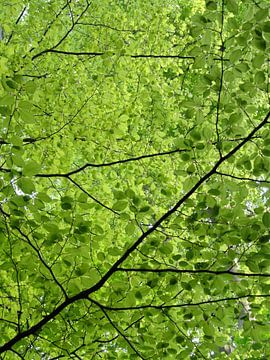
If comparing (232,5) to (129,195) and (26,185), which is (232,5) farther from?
(26,185)

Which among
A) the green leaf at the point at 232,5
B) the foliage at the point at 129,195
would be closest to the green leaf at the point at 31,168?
the foliage at the point at 129,195

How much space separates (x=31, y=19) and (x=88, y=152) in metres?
1.87

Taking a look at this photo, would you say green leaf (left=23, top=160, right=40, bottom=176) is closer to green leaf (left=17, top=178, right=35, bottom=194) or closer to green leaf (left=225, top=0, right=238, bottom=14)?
green leaf (left=17, top=178, right=35, bottom=194)

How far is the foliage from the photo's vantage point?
98.6 inches

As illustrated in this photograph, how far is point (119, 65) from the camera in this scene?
4543 millimetres

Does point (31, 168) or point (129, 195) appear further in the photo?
point (129, 195)

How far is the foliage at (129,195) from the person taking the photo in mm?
2504

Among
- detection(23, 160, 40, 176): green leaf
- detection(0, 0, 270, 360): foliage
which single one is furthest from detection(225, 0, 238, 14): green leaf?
detection(23, 160, 40, 176): green leaf

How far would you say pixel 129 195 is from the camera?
8.28 ft

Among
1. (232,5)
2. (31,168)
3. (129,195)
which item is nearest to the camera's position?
(31,168)

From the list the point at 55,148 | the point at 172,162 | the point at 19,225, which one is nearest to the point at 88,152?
the point at 55,148

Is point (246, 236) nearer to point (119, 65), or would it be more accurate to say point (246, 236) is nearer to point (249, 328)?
point (249, 328)

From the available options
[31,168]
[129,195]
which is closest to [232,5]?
[129,195]

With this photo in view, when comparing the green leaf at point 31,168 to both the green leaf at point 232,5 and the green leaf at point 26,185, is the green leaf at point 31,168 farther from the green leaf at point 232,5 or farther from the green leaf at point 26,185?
the green leaf at point 232,5
